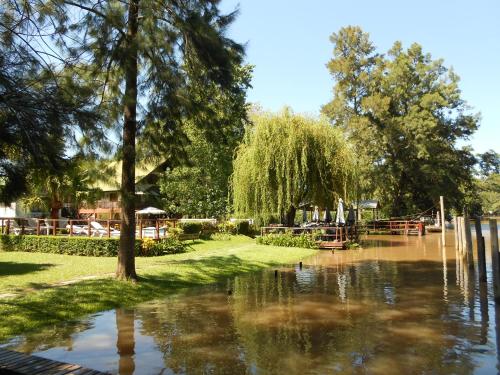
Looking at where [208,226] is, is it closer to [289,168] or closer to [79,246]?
[289,168]

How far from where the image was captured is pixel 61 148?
17.7 feet

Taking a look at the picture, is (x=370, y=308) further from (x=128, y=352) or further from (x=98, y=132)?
(x=98, y=132)

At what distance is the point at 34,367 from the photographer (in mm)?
5668

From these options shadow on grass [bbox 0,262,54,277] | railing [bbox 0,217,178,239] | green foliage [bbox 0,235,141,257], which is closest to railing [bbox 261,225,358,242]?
railing [bbox 0,217,178,239]

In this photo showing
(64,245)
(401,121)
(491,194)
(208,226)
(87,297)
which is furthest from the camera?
(491,194)

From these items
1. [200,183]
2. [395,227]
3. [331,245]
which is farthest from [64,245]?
[395,227]

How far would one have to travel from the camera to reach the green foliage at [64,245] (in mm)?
19672

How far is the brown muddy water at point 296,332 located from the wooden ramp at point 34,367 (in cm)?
114

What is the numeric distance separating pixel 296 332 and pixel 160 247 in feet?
42.2

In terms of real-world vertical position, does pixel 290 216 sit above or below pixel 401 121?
below

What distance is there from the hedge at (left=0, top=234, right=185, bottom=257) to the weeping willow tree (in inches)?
251

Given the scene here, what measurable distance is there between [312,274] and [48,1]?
12.2 m

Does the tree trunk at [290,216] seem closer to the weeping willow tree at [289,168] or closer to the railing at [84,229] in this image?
the weeping willow tree at [289,168]

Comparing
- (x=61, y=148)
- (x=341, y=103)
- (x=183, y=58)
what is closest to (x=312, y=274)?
Answer: (x=183, y=58)
